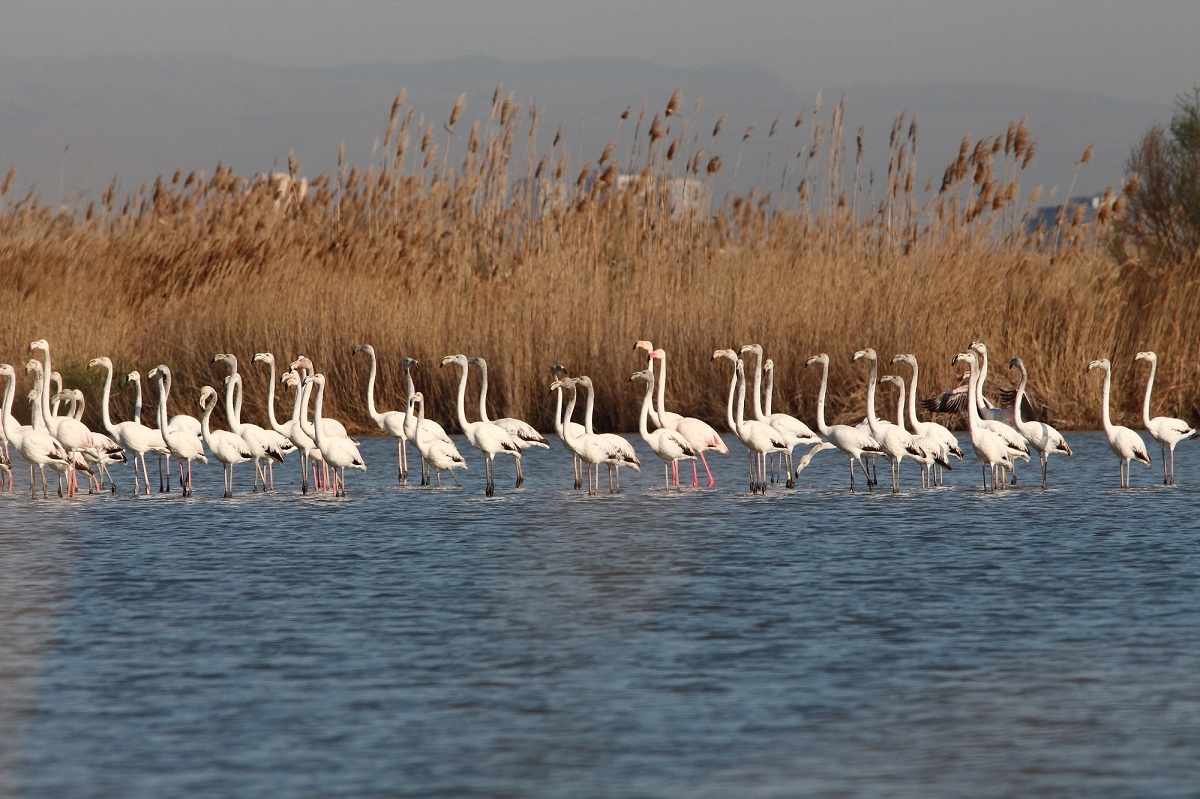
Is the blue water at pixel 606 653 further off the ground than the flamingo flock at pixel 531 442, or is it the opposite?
the flamingo flock at pixel 531 442

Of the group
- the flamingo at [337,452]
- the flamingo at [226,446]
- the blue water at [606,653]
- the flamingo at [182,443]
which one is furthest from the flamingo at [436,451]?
the flamingo at [182,443]

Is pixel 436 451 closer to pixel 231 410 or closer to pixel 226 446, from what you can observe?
pixel 226 446

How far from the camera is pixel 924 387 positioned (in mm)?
17359

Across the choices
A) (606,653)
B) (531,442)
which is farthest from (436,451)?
(606,653)

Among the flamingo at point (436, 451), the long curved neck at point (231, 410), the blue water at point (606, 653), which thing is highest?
the long curved neck at point (231, 410)

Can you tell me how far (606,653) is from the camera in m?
6.93

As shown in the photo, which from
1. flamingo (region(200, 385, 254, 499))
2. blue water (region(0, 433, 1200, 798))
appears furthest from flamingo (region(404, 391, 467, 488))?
blue water (region(0, 433, 1200, 798))

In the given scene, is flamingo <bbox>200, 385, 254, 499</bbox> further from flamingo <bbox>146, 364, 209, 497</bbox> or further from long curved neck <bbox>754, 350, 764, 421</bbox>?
long curved neck <bbox>754, 350, 764, 421</bbox>

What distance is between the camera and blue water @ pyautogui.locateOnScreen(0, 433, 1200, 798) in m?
5.25

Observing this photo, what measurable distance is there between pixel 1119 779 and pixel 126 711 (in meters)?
3.22

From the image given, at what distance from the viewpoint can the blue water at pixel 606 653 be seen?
5246 millimetres

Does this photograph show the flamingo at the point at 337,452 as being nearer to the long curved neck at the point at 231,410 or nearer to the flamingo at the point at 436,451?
the flamingo at the point at 436,451

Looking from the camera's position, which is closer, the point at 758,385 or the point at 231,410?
the point at 231,410

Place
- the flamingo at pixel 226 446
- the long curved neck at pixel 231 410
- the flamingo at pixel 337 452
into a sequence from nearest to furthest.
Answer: the flamingo at pixel 337 452, the flamingo at pixel 226 446, the long curved neck at pixel 231 410
